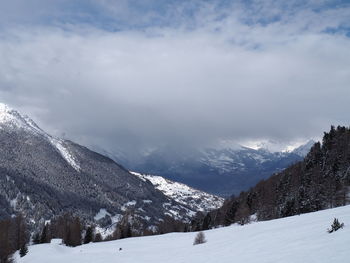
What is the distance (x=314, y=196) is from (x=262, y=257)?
67.6 m

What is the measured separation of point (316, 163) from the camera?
4653 inches

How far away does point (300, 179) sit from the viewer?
369 feet

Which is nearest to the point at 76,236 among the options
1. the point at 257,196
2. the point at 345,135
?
the point at 257,196

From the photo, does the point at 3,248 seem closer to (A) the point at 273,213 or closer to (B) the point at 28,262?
(B) the point at 28,262

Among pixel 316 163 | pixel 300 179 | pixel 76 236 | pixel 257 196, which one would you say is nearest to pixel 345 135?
pixel 316 163

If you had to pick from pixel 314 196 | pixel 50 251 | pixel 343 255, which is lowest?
pixel 343 255

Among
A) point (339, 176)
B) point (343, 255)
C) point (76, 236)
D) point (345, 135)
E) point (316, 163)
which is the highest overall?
point (345, 135)

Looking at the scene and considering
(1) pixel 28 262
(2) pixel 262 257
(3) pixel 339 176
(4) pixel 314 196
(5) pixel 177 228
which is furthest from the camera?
(5) pixel 177 228

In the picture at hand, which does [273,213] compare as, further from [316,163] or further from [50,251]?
[50,251]

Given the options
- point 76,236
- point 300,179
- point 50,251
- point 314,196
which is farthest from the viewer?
point 300,179

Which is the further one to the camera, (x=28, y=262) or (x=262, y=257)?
(x=28, y=262)

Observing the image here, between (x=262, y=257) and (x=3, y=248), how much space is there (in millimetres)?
57258

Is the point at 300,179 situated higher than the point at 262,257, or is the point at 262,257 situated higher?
the point at 300,179

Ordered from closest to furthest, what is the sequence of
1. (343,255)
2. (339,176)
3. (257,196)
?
(343,255) → (339,176) → (257,196)
